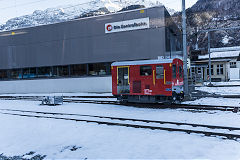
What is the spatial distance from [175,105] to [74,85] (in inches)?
565

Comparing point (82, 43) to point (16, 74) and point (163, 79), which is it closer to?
point (16, 74)

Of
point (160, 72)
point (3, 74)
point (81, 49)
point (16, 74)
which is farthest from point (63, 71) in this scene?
point (160, 72)

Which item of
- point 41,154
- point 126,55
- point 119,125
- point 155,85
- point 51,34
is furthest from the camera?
point 51,34

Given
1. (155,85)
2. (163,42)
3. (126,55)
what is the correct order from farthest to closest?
(126,55)
(163,42)
(155,85)

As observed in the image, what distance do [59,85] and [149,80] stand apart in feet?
49.6

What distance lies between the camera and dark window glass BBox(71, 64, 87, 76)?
2278 cm

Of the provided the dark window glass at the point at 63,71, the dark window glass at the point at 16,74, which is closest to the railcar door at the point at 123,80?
the dark window glass at the point at 63,71

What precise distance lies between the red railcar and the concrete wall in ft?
28.0

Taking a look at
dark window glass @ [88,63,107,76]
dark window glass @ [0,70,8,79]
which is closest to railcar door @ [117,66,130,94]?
dark window glass @ [88,63,107,76]

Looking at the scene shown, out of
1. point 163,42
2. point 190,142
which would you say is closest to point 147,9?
point 163,42

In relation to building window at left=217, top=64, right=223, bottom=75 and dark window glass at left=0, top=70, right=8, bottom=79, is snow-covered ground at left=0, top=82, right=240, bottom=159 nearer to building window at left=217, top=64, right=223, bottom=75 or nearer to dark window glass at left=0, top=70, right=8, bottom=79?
dark window glass at left=0, top=70, right=8, bottom=79

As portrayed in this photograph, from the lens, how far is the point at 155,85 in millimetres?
11750

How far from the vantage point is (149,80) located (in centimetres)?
1197

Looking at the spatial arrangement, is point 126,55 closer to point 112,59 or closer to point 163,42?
point 112,59
